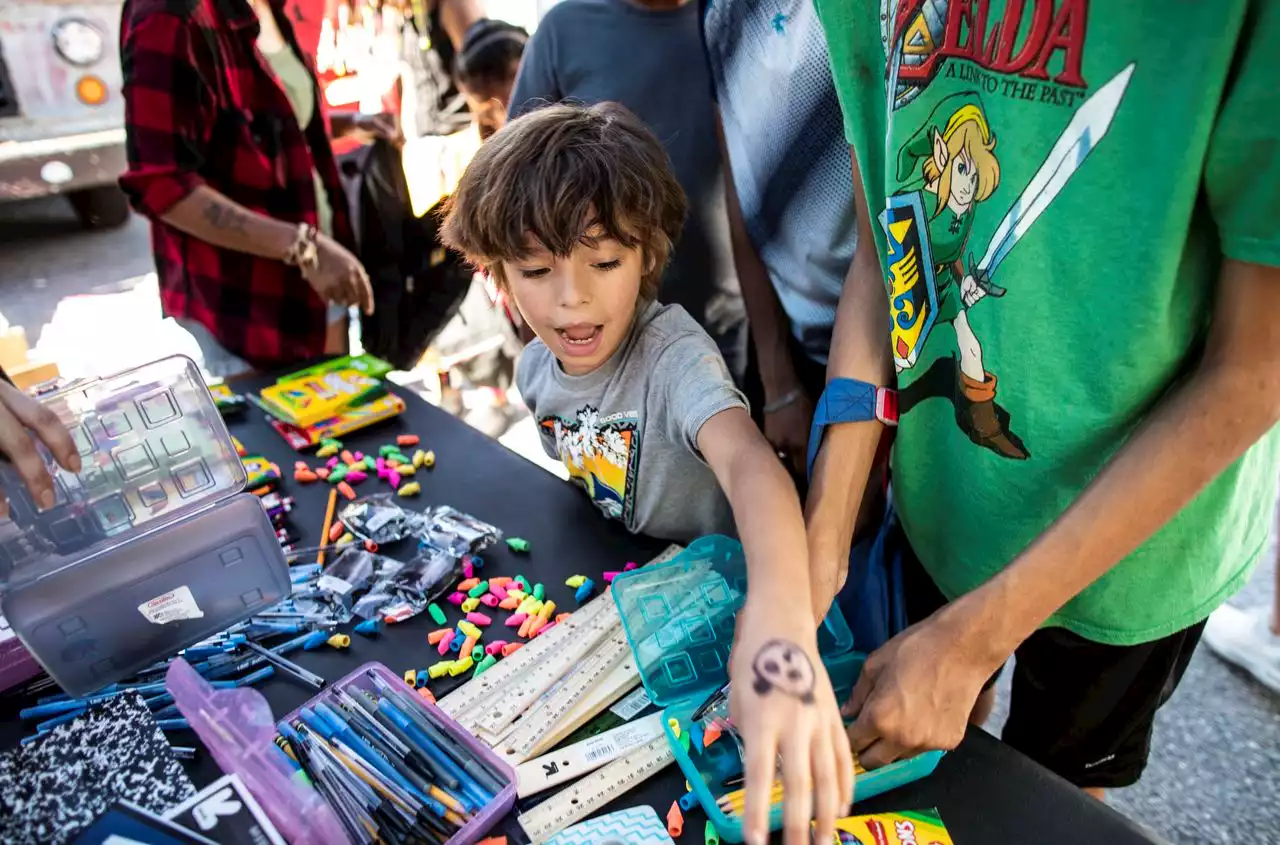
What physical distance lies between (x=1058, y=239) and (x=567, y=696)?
62 cm

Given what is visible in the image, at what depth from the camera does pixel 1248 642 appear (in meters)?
1.79

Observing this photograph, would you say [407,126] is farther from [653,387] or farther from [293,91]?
[653,387]

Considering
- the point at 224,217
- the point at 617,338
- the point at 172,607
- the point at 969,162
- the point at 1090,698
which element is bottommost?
the point at 1090,698

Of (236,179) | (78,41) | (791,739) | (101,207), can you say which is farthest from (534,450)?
(101,207)

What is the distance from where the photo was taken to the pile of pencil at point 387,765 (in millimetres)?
683

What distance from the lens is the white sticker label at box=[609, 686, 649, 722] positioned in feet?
2.59

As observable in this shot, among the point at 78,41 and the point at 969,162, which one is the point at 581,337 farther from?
the point at 78,41

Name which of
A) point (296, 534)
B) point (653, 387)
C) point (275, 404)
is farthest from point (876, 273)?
point (275, 404)

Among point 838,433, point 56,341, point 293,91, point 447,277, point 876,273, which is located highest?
point 293,91

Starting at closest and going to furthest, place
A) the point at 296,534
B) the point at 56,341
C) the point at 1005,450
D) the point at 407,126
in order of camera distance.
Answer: the point at 1005,450
the point at 296,534
the point at 407,126
the point at 56,341

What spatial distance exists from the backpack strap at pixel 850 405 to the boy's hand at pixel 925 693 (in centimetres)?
25

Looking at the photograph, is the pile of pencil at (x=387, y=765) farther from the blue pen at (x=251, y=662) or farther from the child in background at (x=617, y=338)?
the child in background at (x=617, y=338)

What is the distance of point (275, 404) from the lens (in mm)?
1340

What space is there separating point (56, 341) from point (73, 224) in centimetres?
181
